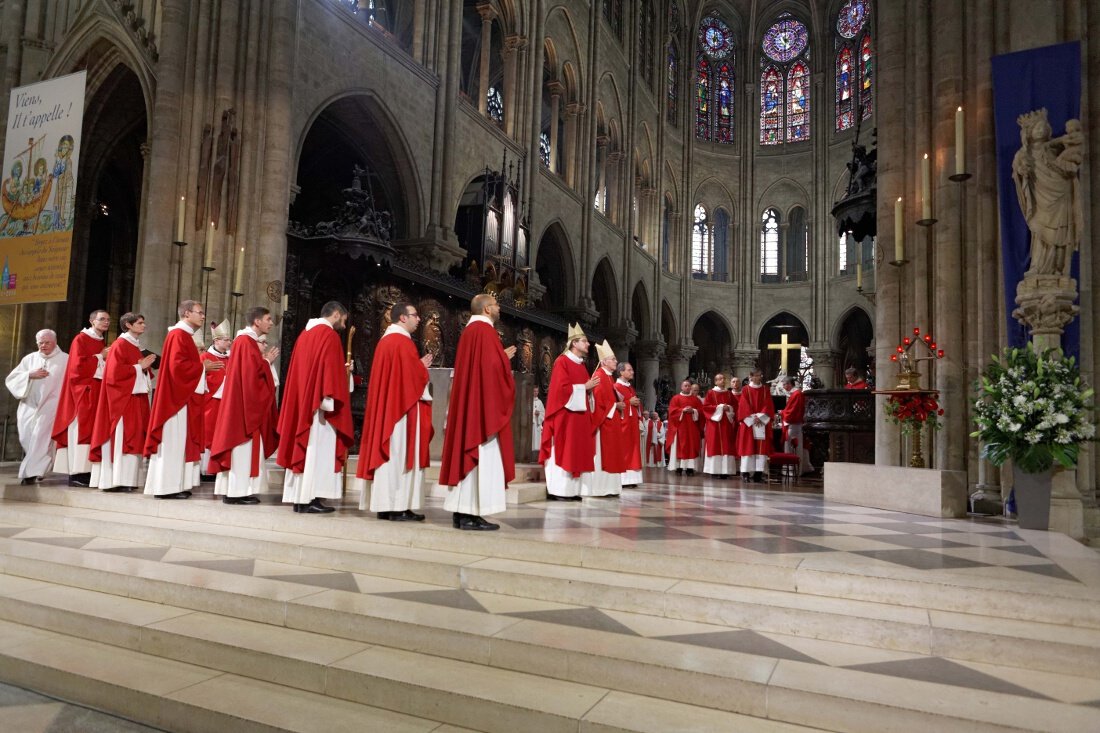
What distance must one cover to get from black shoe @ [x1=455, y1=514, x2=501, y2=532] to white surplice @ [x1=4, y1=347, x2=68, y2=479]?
17.3 ft

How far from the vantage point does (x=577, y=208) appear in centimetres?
2489

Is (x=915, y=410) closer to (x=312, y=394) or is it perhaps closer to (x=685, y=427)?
(x=312, y=394)

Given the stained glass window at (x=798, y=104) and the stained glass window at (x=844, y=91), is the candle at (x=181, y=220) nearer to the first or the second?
the stained glass window at (x=844, y=91)

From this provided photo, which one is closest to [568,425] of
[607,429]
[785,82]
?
[607,429]

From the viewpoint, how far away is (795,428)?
48.6 feet

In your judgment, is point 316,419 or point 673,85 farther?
point 673,85

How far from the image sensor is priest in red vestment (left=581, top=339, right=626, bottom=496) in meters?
8.64

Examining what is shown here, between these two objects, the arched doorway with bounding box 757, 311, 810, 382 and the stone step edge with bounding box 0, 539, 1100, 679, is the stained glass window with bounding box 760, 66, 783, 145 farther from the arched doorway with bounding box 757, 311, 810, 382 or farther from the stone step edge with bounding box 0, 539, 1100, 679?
the stone step edge with bounding box 0, 539, 1100, 679

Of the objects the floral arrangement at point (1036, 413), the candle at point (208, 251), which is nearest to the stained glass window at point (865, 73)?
the floral arrangement at point (1036, 413)

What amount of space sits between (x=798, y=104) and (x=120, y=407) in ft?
110

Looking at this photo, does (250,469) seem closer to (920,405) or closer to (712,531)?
(712,531)

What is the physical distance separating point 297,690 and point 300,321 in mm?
10309

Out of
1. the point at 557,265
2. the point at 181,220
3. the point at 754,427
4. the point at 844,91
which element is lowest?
the point at 754,427

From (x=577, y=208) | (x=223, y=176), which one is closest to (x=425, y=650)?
(x=223, y=176)
